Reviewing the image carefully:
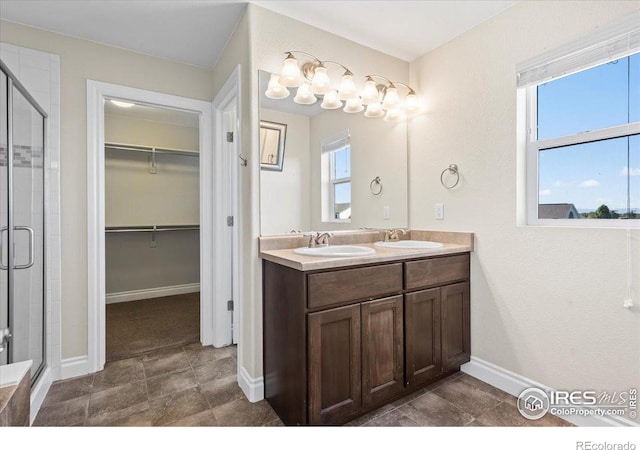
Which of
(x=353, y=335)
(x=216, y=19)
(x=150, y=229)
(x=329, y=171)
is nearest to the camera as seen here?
(x=353, y=335)

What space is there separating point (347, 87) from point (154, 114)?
281 cm

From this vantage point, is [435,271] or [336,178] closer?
[435,271]

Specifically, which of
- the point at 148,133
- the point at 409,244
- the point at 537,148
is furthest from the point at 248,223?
the point at 148,133

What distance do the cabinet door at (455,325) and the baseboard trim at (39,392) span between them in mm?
2319

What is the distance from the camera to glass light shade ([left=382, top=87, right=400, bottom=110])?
241 cm

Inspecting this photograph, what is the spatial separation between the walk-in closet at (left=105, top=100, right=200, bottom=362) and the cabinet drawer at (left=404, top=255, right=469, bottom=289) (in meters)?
2.60

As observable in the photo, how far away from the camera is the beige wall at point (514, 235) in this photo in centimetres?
157

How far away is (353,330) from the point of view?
1602 millimetres

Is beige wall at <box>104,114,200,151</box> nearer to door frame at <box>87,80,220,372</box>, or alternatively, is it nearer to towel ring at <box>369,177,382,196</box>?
door frame at <box>87,80,220,372</box>

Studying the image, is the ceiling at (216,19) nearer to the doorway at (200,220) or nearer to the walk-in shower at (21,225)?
the doorway at (200,220)

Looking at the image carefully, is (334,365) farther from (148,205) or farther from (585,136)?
(148,205)

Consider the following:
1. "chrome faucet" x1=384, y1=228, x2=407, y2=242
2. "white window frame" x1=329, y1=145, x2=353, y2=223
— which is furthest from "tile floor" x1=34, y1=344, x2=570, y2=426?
"white window frame" x1=329, y1=145, x2=353, y2=223

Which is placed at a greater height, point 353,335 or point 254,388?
point 353,335
